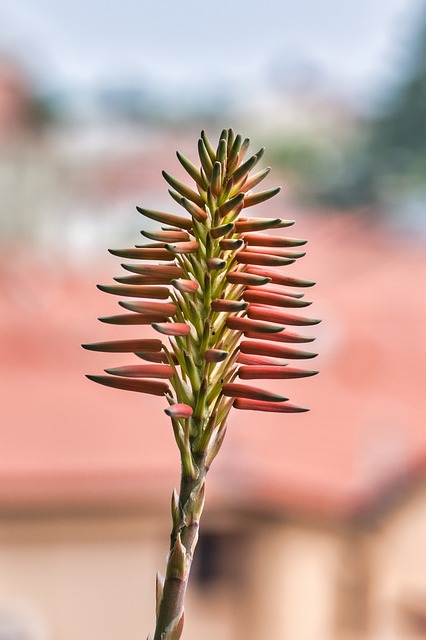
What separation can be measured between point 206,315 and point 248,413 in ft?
75.9

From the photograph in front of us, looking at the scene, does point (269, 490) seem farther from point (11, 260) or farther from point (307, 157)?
point (307, 157)

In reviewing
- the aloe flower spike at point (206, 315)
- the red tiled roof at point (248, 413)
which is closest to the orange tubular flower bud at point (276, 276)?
the aloe flower spike at point (206, 315)

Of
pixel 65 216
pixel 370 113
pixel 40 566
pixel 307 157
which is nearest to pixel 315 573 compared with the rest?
pixel 40 566

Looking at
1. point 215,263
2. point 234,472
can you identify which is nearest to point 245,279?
point 215,263

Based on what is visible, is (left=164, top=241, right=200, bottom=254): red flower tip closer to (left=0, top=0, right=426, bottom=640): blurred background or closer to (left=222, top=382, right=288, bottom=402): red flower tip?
(left=222, top=382, right=288, bottom=402): red flower tip

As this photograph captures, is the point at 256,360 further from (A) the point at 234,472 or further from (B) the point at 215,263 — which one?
(A) the point at 234,472

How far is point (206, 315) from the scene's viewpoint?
466 millimetres

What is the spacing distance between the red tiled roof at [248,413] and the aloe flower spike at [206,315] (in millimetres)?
17302

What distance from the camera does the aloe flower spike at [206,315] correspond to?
1.50 feet

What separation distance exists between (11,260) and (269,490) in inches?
531

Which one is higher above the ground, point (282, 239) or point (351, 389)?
point (351, 389)

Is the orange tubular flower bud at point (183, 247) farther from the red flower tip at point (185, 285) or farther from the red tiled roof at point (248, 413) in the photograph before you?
the red tiled roof at point (248, 413)

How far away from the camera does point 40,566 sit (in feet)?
67.7

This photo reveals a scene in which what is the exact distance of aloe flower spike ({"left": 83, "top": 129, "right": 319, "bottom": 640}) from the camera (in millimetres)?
456
